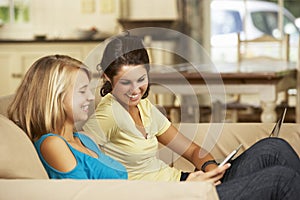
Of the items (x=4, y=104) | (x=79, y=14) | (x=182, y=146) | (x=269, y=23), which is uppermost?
(x=79, y=14)

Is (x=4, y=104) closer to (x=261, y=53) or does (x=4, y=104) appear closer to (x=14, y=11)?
(x=261, y=53)

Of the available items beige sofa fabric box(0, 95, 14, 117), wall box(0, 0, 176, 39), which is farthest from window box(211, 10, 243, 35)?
beige sofa fabric box(0, 95, 14, 117)

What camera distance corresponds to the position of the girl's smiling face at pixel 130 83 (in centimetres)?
197

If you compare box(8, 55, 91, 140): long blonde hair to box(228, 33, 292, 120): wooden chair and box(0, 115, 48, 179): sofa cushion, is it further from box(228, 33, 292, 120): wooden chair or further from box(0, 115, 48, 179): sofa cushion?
box(228, 33, 292, 120): wooden chair

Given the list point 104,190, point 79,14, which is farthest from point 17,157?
point 79,14

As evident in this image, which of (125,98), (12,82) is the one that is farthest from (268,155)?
(12,82)

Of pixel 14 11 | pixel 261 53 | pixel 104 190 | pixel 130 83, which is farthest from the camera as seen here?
pixel 14 11

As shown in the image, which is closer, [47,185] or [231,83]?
[47,185]

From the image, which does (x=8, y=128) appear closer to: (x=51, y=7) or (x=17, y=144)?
(x=17, y=144)

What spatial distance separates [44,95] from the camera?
1796mm

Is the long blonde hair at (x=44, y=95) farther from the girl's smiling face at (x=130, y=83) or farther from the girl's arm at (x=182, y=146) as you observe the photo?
the girl's arm at (x=182, y=146)

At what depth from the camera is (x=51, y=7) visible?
262 inches

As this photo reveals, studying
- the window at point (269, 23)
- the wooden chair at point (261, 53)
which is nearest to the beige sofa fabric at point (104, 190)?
the wooden chair at point (261, 53)

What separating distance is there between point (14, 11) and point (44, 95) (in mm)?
5233
